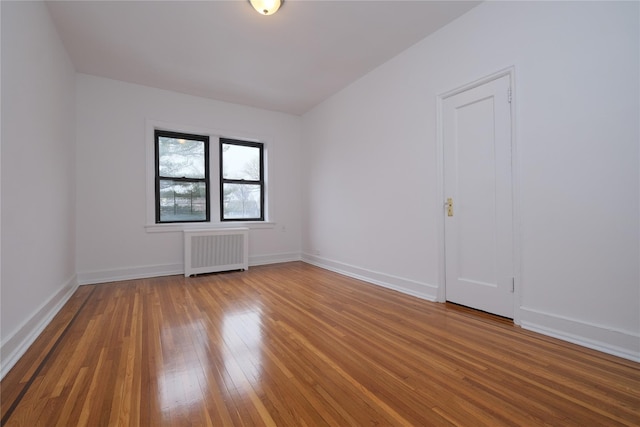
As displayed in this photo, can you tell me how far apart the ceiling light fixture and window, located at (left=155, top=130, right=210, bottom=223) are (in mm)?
2665

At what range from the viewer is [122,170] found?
13.2 ft

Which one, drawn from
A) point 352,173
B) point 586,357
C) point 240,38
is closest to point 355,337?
point 586,357

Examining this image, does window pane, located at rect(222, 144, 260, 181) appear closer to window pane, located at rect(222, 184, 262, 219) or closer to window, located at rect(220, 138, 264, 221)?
window, located at rect(220, 138, 264, 221)

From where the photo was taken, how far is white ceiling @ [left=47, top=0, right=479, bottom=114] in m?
2.61

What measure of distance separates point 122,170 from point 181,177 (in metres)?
0.79

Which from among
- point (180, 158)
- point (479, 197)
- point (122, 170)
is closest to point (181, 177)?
point (180, 158)

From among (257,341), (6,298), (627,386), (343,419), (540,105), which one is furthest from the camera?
(540,105)

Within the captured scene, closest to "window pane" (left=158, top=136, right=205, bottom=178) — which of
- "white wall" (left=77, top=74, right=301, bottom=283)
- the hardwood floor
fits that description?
"white wall" (left=77, top=74, right=301, bottom=283)

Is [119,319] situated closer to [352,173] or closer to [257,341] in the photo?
[257,341]

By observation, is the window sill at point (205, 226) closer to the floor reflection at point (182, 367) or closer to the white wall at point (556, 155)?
the floor reflection at point (182, 367)

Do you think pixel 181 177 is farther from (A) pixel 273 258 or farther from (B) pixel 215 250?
(A) pixel 273 258

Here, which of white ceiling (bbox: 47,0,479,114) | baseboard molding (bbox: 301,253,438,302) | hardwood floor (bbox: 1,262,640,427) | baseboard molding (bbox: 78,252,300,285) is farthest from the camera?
baseboard molding (bbox: 78,252,300,285)

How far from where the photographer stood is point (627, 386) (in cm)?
151

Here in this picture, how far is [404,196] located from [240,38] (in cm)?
254
